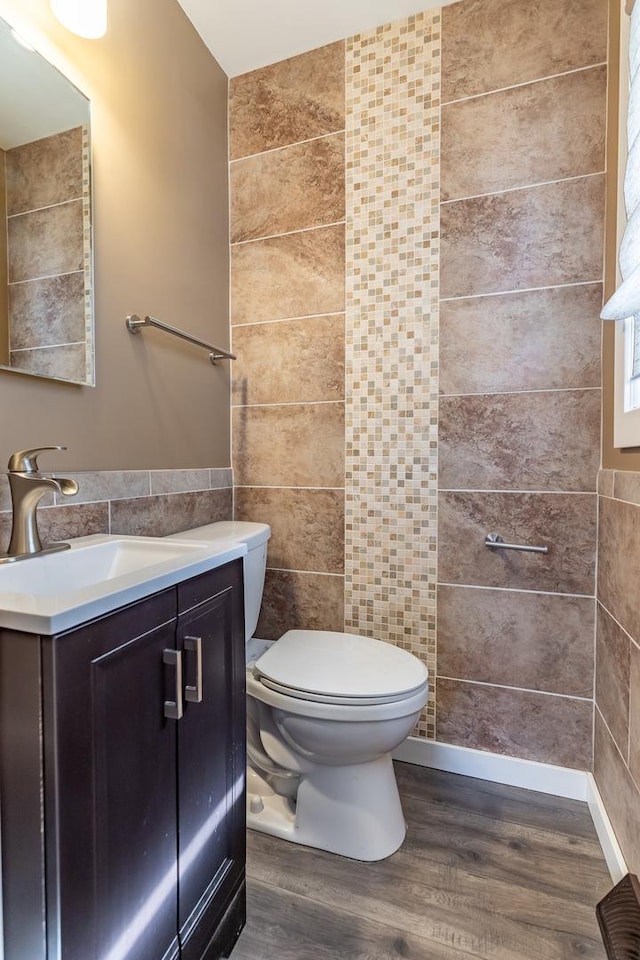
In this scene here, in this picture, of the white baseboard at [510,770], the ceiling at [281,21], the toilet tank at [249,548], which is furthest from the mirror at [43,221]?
the white baseboard at [510,770]

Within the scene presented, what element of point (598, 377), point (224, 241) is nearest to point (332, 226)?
point (224, 241)

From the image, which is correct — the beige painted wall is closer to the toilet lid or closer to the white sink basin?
the white sink basin

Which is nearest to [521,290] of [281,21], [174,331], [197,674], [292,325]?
[292,325]

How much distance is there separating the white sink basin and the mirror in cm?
44

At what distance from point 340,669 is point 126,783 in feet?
2.35

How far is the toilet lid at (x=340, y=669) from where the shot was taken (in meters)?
1.20

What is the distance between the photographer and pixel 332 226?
1.74 metres

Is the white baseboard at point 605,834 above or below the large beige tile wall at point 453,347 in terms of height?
below

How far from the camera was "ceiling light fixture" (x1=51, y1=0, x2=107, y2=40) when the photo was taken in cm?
112

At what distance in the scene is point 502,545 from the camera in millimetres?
1551

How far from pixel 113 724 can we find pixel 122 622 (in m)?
0.14

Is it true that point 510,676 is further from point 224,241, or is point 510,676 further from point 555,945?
point 224,241

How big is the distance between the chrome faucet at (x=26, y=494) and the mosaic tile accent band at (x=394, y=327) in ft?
3.37

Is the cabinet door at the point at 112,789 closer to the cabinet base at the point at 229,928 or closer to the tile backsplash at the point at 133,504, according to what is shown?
the cabinet base at the point at 229,928
